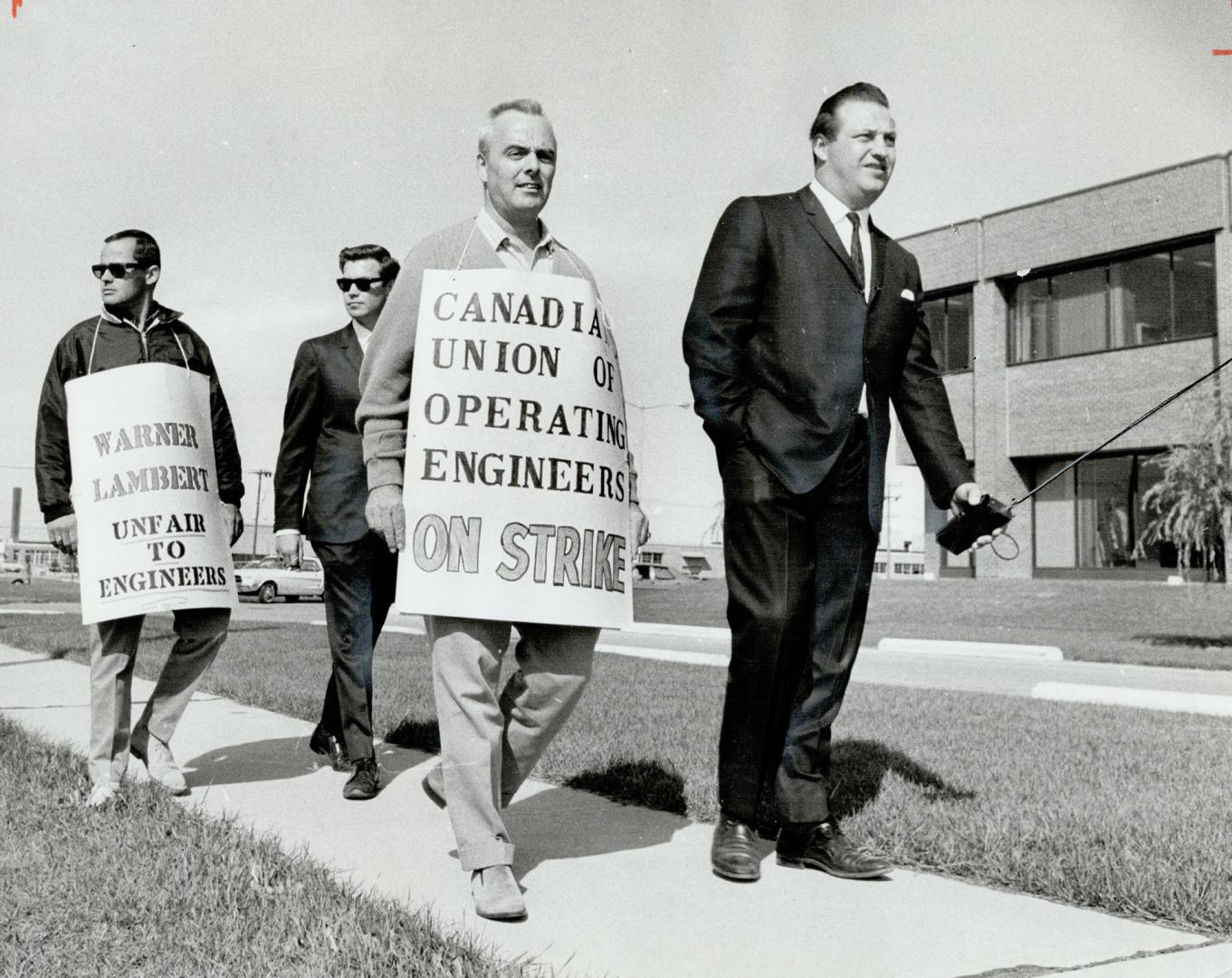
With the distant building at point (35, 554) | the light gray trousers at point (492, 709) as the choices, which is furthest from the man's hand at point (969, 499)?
the distant building at point (35, 554)

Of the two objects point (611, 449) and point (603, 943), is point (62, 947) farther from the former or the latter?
point (611, 449)

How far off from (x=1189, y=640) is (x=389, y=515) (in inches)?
716

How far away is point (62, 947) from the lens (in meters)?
2.93

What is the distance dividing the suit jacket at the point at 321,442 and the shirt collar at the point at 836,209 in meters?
2.39

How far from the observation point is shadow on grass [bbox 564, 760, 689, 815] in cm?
479

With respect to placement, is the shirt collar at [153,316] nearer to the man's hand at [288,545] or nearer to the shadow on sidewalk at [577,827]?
the man's hand at [288,545]

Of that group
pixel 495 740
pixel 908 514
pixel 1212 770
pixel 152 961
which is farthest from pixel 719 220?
pixel 908 514

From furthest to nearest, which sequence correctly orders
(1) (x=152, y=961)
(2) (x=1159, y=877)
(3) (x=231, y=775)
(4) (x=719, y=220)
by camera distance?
1. (3) (x=231, y=775)
2. (4) (x=719, y=220)
3. (2) (x=1159, y=877)
4. (1) (x=152, y=961)

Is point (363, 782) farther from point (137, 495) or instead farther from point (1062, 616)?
point (1062, 616)

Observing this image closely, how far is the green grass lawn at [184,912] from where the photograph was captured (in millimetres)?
2775

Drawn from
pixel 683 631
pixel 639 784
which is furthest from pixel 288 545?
pixel 683 631

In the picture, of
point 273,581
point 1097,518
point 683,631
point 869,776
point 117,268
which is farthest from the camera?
point 273,581

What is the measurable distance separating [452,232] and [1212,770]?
4312mm

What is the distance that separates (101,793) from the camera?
15.4 feet
